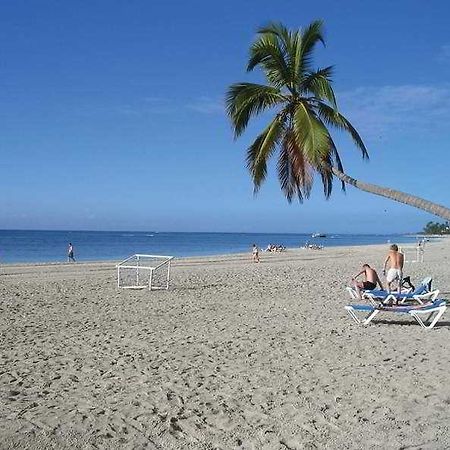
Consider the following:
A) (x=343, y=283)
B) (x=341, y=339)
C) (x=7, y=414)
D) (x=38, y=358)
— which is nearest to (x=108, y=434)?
(x=7, y=414)

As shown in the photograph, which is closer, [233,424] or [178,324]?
[233,424]

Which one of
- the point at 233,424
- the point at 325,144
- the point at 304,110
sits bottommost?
the point at 233,424

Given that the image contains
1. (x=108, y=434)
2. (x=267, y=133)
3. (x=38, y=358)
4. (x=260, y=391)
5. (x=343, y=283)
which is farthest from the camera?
(x=343, y=283)

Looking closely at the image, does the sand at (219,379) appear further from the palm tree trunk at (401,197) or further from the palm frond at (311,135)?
the palm frond at (311,135)

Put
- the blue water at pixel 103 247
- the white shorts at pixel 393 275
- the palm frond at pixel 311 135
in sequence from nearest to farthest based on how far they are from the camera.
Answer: the palm frond at pixel 311 135 → the white shorts at pixel 393 275 → the blue water at pixel 103 247

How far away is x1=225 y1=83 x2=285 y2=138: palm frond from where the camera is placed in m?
12.3

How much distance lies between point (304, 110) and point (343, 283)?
737cm

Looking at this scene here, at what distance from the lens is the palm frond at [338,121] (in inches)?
470

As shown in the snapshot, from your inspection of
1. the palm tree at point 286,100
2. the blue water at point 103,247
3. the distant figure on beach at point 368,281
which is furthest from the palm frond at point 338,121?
the blue water at point 103,247

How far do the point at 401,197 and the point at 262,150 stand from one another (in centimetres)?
481

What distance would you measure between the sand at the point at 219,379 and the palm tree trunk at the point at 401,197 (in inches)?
74.6

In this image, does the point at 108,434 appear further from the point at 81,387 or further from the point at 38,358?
the point at 38,358

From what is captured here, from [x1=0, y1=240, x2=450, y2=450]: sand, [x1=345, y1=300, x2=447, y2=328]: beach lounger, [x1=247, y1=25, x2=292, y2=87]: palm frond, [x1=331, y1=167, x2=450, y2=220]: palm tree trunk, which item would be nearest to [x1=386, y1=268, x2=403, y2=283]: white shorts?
[x1=0, y1=240, x2=450, y2=450]: sand

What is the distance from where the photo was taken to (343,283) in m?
16.9
